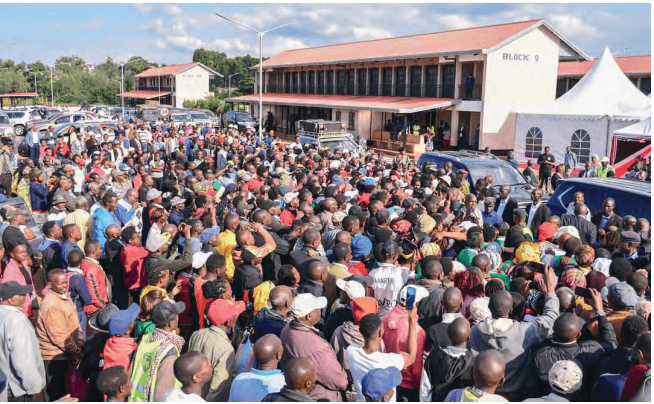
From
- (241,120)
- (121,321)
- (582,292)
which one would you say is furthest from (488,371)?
(241,120)

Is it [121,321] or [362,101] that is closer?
[121,321]

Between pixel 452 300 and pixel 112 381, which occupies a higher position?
pixel 452 300

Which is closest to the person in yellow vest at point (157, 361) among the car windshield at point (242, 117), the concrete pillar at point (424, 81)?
the concrete pillar at point (424, 81)

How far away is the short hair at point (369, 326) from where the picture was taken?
3959 millimetres

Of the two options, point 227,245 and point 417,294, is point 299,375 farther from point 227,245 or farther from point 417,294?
point 227,245

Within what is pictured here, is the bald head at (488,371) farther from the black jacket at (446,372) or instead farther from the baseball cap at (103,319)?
the baseball cap at (103,319)

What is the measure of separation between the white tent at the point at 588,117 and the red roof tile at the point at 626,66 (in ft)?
37.0

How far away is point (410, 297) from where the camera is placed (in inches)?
182

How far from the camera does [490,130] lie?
26.9m

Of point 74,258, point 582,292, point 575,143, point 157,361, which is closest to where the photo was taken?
point 157,361

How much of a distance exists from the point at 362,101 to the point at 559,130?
13.1 meters

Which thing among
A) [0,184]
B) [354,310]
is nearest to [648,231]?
[354,310]

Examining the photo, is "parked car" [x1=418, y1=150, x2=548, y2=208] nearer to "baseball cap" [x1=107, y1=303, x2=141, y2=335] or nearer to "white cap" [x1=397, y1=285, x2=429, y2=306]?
"white cap" [x1=397, y1=285, x2=429, y2=306]

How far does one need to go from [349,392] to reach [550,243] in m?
3.43
